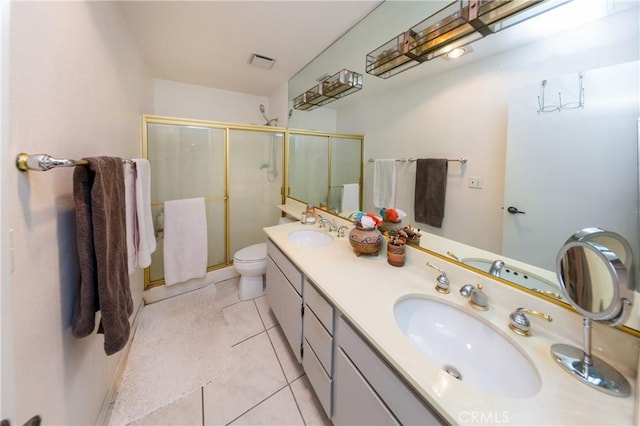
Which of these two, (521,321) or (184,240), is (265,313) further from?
(521,321)

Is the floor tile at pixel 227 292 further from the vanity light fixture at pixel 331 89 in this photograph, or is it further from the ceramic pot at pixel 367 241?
the vanity light fixture at pixel 331 89

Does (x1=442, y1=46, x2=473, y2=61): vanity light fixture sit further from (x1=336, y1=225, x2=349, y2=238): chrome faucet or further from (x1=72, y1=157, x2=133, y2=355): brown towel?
(x1=72, y1=157, x2=133, y2=355): brown towel

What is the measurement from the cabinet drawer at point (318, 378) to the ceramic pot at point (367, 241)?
24.4 inches

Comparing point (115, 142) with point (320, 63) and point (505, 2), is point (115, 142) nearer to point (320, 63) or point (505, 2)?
point (320, 63)

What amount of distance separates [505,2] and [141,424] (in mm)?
2511

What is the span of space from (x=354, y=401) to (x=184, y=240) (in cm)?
211

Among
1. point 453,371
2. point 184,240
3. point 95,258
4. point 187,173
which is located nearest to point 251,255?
point 184,240

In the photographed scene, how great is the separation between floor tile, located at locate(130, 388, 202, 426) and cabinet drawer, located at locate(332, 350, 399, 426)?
770 millimetres

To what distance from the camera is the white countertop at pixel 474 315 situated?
1.65 ft

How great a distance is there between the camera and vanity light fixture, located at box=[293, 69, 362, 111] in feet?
5.63

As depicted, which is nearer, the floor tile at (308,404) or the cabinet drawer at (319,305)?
the cabinet drawer at (319,305)

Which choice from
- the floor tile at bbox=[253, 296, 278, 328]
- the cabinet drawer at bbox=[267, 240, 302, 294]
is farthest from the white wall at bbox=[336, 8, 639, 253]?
the floor tile at bbox=[253, 296, 278, 328]

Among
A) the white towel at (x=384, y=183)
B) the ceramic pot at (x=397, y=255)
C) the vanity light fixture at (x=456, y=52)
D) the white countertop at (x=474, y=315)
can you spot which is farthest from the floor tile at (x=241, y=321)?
the vanity light fixture at (x=456, y=52)

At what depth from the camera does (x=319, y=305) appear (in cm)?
108
